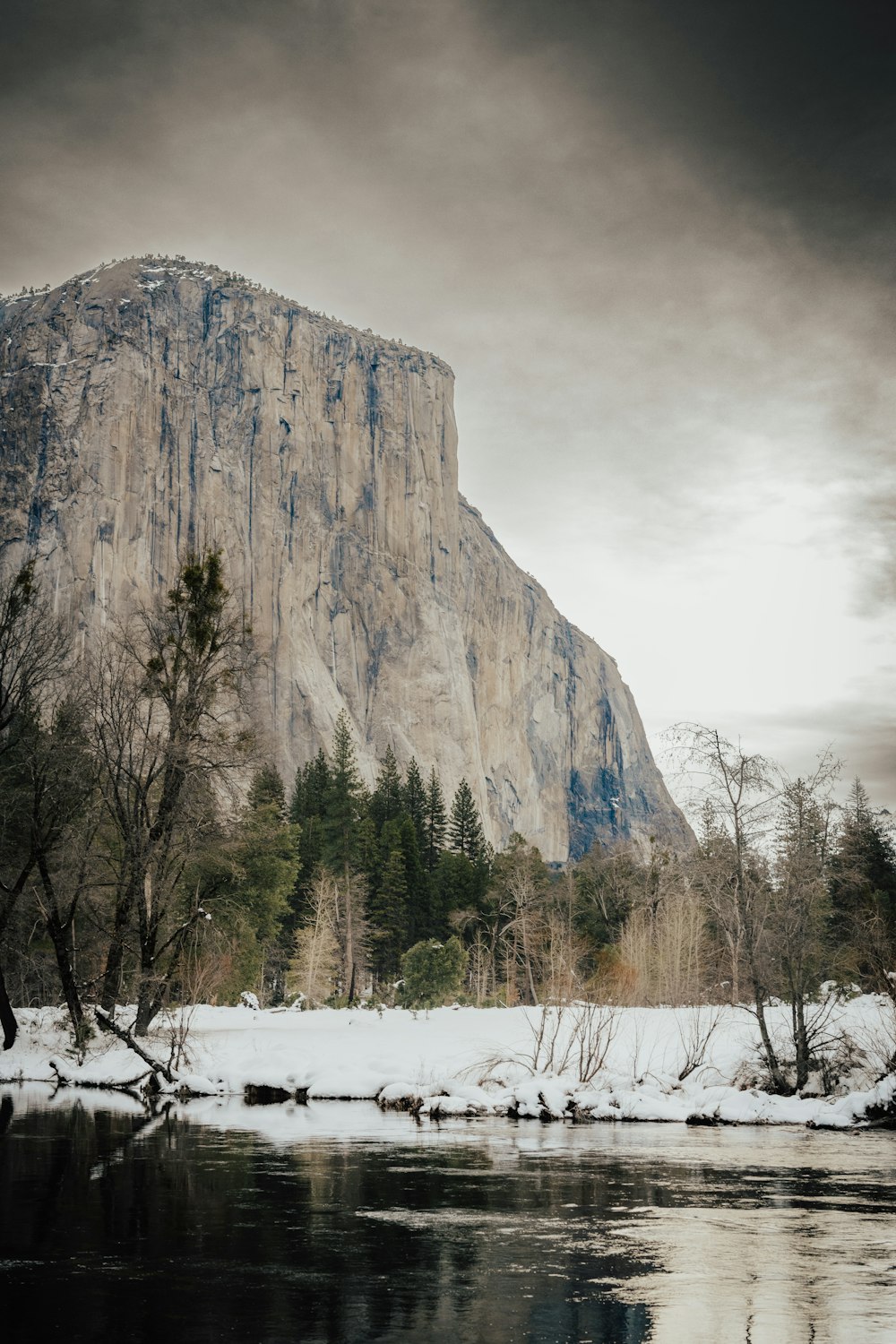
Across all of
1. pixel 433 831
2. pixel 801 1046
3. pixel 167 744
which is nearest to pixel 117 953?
pixel 167 744

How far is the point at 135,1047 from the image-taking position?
78.1ft

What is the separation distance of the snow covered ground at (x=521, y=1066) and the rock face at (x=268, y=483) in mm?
106177

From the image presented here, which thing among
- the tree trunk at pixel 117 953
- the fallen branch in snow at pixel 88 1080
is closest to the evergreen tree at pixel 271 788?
the tree trunk at pixel 117 953

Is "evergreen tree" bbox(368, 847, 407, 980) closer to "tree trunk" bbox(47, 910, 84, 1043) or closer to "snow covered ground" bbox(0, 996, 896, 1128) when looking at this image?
"snow covered ground" bbox(0, 996, 896, 1128)

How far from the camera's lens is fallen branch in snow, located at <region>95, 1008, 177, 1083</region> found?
23734 millimetres

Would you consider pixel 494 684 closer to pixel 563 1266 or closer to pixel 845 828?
pixel 845 828

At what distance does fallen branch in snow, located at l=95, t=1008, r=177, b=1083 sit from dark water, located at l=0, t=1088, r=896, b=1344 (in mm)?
5555

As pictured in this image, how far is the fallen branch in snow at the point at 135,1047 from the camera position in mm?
23734

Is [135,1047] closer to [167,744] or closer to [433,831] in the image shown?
[167,744]

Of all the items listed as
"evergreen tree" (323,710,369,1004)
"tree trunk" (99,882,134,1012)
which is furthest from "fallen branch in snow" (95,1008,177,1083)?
"evergreen tree" (323,710,369,1004)

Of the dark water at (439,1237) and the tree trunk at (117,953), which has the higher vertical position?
the tree trunk at (117,953)

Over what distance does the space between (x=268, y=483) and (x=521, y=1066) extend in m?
137

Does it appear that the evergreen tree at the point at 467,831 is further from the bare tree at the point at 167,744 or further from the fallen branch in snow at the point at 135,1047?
the fallen branch in snow at the point at 135,1047

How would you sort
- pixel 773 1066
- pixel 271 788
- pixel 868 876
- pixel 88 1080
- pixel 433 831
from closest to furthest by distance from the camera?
pixel 773 1066 < pixel 88 1080 < pixel 868 876 < pixel 271 788 < pixel 433 831
